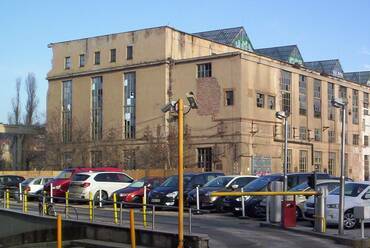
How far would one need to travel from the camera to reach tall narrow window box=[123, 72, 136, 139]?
7162 cm

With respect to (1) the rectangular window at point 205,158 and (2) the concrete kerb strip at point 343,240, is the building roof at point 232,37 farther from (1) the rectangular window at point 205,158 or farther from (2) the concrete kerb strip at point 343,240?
(2) the concrete kerb strip at point 343,240

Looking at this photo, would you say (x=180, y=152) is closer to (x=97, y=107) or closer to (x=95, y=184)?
(x=95, y=184)

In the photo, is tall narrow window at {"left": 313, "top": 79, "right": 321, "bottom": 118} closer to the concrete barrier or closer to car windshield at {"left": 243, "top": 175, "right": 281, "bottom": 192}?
car windshield at {"left": 243, "top": 175, "right": 281, "bottom": 192}

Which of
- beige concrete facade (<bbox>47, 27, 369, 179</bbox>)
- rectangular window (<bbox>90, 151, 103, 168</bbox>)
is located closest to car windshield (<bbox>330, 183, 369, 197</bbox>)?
beige concrete facade (<bbox>47, 27, 369, 179</bbox>)

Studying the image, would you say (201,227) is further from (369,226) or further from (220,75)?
(220,75)

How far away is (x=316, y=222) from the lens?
692 inches

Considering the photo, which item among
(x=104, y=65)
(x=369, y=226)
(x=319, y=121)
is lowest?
(x=369, y=226)

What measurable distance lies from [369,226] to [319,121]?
5834 centimetres

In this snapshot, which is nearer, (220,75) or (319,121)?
(220,75)

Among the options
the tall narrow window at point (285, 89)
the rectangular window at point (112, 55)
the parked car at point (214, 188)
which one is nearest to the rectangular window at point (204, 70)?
the tall narrow window at point (285, 89)

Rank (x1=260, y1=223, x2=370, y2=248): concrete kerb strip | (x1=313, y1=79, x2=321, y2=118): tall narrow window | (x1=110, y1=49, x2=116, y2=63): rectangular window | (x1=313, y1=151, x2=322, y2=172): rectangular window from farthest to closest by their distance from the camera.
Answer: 1. (x1=313, y1=79, x2=321, y2=118): tall narrow window
2. (x1=313, y1=151, x2=322, y2=172): rectangular window
3. (x1=110, y1=49, x2=116, y2=63): rectangular window
4. (x1=260, y1=223, x2=370, y2=248): concrete kerb strip

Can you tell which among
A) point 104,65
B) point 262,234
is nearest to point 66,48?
point 104,65

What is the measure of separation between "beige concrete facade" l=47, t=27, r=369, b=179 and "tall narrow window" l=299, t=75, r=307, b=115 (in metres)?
0.64

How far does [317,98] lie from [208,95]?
1832 cm
